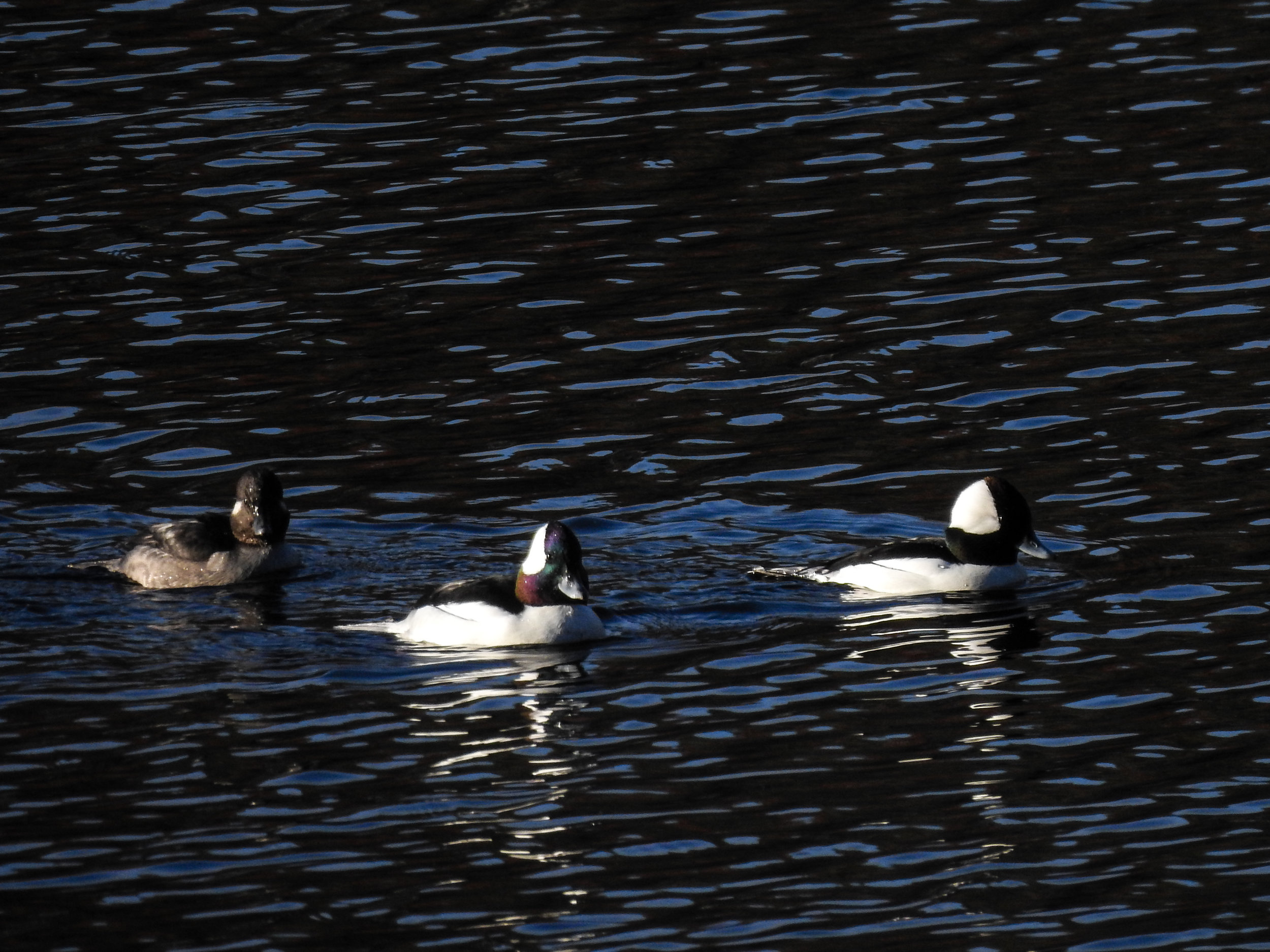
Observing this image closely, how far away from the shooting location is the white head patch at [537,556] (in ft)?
41.4

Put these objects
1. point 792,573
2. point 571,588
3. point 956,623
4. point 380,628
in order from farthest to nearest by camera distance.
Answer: point 792,573 → point 956,623 → point 380,628 → point 571,588

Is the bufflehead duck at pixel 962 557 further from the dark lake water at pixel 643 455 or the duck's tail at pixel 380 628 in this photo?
the duck's tail at pixel 380 628

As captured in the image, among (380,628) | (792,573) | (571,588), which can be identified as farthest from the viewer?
(792,573)

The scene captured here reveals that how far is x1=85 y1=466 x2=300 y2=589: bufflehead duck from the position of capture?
1366cm

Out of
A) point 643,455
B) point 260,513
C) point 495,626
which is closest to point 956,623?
point 495,626

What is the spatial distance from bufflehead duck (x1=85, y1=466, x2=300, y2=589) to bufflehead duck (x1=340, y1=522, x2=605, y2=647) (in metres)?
1.35

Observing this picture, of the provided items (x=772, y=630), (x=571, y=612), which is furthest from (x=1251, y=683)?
(x=571, y=612)

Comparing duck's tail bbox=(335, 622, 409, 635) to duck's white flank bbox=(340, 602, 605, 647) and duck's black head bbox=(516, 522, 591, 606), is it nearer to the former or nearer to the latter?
duck's white flank bbox=(340, 602, 605, 647)

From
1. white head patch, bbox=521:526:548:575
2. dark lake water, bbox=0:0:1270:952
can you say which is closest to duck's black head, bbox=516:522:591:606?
white head patch, bbox=521:526:548:575

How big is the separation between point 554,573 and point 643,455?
9.56ft

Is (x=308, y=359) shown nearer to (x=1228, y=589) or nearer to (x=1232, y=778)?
(x=1228, y=589)

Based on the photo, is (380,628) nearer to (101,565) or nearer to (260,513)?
(260,513)

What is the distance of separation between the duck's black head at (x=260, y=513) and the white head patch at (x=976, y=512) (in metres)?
4.18

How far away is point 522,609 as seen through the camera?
41.4 feet
